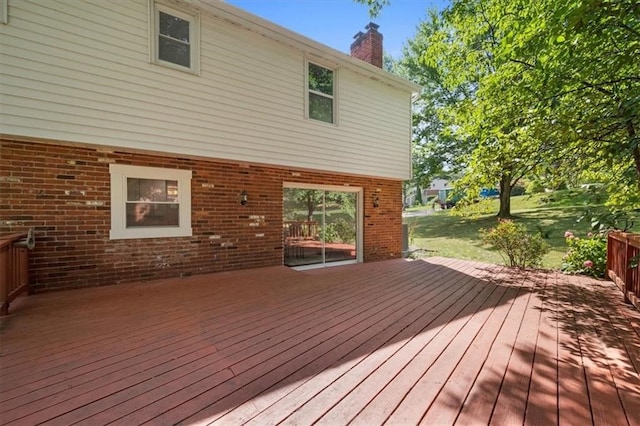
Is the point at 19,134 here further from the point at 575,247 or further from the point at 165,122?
the point at 575,247

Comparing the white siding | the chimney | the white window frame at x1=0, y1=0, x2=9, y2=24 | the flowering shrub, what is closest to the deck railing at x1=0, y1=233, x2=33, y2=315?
the white siding

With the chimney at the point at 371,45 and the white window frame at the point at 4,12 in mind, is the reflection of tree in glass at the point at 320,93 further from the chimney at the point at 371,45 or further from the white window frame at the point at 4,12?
the white window frame at the point at 4,12

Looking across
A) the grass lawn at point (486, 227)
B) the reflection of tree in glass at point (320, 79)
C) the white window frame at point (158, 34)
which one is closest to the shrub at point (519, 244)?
the grass lawn at point (486, 227)

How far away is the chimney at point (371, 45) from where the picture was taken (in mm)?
8648

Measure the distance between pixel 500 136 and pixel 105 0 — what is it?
20.7ft

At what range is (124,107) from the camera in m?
4.75

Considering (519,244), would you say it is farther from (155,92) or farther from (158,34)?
(158,34)

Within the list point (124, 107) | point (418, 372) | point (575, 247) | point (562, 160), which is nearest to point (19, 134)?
point (124, 107)

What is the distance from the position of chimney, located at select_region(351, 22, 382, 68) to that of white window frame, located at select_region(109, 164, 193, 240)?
609 cm

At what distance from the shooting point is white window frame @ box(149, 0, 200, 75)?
4.97 meters

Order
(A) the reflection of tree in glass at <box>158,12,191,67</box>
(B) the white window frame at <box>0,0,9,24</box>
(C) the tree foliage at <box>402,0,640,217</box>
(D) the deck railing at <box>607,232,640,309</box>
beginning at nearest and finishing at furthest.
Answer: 1. (C) the tree foliage at <box>402,0,640,217</box>
2. (B) the white window frame at <box>0,0,9,24</box>
3. (D) the deck railing at <box>607,232,640,309</box>
4. (A) the reflection of tree in glass at <box>158,12,191,67</box>

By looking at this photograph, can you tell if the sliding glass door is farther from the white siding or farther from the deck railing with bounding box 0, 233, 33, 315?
the deck railing with bounding box 0, 233, 33, 315

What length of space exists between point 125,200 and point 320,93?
184 inches

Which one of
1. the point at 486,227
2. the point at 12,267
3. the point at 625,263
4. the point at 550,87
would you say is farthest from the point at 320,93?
the point at 486,227
